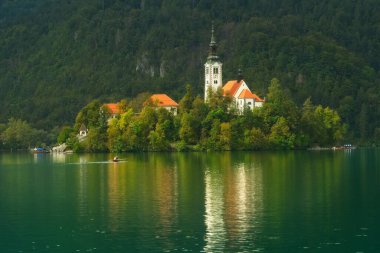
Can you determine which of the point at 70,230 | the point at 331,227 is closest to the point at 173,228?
the point at 70,230

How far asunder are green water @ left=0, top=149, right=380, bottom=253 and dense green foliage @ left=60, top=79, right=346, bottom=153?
66030 mm

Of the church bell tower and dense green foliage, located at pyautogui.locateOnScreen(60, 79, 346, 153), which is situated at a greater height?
the church bell tower

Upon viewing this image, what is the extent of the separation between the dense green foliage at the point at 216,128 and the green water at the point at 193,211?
66030mm

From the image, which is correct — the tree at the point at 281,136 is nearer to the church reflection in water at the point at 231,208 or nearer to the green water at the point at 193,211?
the green water at the point at 193,211

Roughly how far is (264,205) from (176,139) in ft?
348

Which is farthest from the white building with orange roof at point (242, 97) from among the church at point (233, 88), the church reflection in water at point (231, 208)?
the church reflection in water at point (231, 208)

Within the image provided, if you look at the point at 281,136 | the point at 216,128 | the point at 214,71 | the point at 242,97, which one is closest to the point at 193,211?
the point at 216,128

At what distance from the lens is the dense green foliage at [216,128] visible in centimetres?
16600

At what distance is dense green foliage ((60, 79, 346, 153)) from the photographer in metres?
166

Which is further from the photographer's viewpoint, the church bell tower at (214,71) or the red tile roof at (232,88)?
the church bell tower at (214,71)

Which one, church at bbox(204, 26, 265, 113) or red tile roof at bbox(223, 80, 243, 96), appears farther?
red tile roof at bbox(223, 80, 243, 96)

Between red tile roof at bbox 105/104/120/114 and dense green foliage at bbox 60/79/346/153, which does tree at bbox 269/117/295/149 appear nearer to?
dense green foliage at bbox 60/79/346/153

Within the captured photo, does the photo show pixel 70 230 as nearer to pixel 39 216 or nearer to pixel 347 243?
pixel 39 216

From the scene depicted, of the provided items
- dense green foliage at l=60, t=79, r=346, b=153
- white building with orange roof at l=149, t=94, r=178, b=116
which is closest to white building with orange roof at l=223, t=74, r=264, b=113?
dense green foliage at l=60, t=79, r=346, b=153
